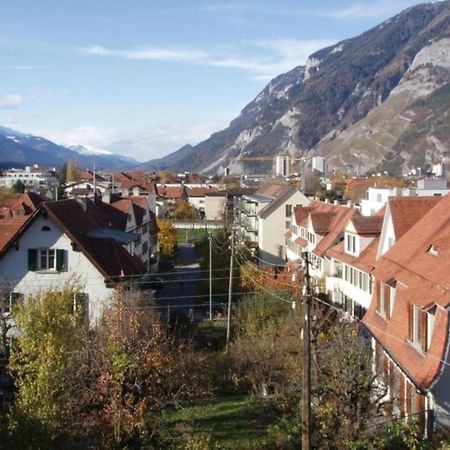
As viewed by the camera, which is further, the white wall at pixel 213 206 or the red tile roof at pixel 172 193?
the red tile roof at pixel 172 193

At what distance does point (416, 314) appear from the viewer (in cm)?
1991

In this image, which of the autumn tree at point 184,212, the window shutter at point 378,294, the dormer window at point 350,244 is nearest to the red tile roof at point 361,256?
the dormer window at point 350,244

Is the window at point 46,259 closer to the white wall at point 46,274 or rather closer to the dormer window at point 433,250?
the white wall at point 46,274

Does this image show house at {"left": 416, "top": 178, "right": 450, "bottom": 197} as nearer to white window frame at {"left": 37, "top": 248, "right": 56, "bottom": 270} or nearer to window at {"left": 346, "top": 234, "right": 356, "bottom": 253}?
window at {"left": 346, "top": 234, "right": 356, "bottom": 253}

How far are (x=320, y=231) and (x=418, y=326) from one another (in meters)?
28.5

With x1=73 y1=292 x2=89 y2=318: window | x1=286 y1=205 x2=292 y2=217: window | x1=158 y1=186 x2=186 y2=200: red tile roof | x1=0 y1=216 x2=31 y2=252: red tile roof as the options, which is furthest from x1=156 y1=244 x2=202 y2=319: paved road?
x1=158 y1=186 x2=186 y2=200: red tile roof

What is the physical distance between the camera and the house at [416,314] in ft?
59.4

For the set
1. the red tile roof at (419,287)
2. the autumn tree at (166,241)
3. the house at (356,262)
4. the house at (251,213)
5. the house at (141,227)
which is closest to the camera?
the red tile roof at (419,287)

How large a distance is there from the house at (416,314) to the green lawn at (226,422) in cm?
479

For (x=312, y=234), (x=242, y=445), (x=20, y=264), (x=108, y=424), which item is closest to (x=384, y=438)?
(x=242, y=445)

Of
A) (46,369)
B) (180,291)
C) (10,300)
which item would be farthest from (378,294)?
(180,291)

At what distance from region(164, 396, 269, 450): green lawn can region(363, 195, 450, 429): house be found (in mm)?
4792

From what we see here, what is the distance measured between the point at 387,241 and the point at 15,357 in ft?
48.5

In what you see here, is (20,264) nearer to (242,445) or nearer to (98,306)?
(98,306)
